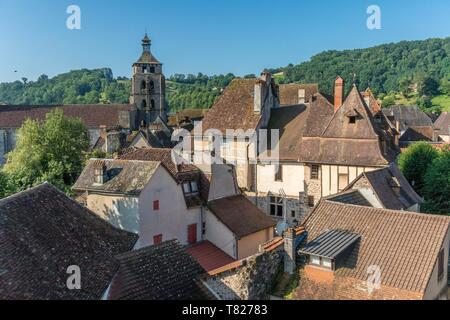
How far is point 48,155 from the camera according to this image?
39.4m

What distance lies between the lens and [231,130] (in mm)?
35156

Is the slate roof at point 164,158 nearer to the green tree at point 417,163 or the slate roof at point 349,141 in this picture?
the slate roof at point 349,141

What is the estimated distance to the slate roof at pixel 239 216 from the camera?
95.5ft

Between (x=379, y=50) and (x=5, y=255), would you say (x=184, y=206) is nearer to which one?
(x=5, y=255)

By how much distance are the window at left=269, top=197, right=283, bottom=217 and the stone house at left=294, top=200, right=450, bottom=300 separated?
14.8 meters

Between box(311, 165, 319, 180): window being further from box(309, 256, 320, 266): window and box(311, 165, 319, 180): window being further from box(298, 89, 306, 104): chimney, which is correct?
box(298, 89, 306, 104): chimney

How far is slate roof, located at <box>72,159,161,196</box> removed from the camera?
84.5 feet

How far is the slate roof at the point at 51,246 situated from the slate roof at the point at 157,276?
446mm

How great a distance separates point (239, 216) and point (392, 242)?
13884 mm

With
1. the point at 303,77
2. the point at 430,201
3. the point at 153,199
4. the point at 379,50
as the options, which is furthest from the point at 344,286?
the point at 379,50

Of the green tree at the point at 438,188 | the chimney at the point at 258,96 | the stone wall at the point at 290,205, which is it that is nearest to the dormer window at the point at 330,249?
the stone wall at the point at 290,205

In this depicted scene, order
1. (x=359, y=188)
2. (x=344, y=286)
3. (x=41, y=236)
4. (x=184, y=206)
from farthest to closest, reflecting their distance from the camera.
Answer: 1. (x=184, y=206)
2. (x=359, y=188)
3. (x=344, y=286)
4. (x=41, y=236)

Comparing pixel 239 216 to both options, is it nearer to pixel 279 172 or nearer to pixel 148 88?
pixel 279 172
